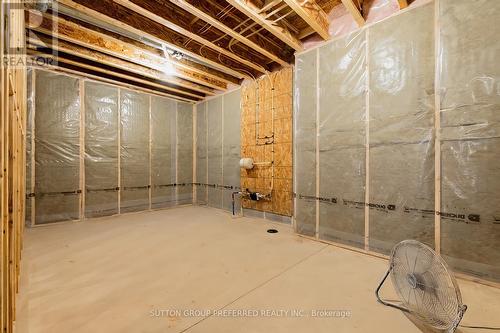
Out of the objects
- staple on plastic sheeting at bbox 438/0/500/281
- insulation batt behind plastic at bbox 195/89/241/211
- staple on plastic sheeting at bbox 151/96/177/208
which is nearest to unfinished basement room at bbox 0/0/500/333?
staple on plastic sheeting at bbox 438/0/500/281

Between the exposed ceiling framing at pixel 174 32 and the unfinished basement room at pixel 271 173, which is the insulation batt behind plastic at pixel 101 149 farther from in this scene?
the exposed ceiling framing at pixel 174 32

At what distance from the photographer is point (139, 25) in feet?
9.57

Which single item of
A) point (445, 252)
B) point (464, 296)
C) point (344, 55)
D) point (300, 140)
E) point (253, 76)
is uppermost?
point (253, 76)

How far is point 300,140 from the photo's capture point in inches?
133

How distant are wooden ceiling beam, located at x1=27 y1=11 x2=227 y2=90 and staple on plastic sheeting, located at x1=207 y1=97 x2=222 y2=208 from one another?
40.6 inches

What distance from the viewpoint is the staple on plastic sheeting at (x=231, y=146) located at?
4.87 metres

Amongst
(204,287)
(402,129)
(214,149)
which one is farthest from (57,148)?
(402,129)

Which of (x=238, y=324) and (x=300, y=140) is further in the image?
(x=300, y=140)

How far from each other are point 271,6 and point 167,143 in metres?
3.91

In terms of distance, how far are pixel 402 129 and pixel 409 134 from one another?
0.09 m

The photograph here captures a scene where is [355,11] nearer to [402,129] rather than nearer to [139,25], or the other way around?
[402,129]

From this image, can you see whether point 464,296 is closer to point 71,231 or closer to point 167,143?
point 71,231

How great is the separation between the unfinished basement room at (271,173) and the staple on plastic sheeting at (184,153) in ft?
3.61

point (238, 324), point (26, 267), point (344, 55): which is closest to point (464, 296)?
point (238, 324)
